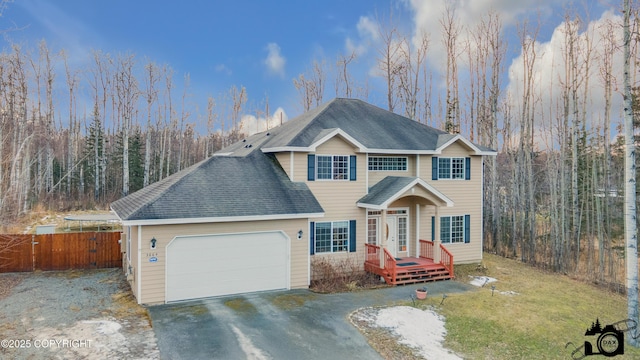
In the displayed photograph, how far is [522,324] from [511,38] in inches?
767

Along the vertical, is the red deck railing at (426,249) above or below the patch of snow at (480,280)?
above

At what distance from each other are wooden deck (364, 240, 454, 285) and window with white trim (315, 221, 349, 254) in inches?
43.2

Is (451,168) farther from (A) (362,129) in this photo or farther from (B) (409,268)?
(B) (409,268)

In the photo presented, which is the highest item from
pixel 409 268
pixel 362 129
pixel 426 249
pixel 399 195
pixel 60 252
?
pixel 362 129

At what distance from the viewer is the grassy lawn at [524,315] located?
9.45 m

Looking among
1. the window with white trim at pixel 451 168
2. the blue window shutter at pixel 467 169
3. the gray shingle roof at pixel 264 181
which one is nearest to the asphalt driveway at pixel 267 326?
the gray shingle roof at pixel 264 181

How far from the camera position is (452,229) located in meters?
17.7

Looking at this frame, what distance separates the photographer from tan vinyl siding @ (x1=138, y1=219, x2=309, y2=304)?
11.4 meters

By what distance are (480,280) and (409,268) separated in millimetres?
3073

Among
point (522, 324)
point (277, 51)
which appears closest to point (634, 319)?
point (522, 324)

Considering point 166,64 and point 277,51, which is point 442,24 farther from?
point 166,64

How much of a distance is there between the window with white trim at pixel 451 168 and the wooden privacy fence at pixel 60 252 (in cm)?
1453

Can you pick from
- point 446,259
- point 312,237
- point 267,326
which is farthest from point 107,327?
point 446,259

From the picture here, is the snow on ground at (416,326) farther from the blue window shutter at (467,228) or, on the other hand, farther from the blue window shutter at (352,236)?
the blue window shutter at (467,228)
